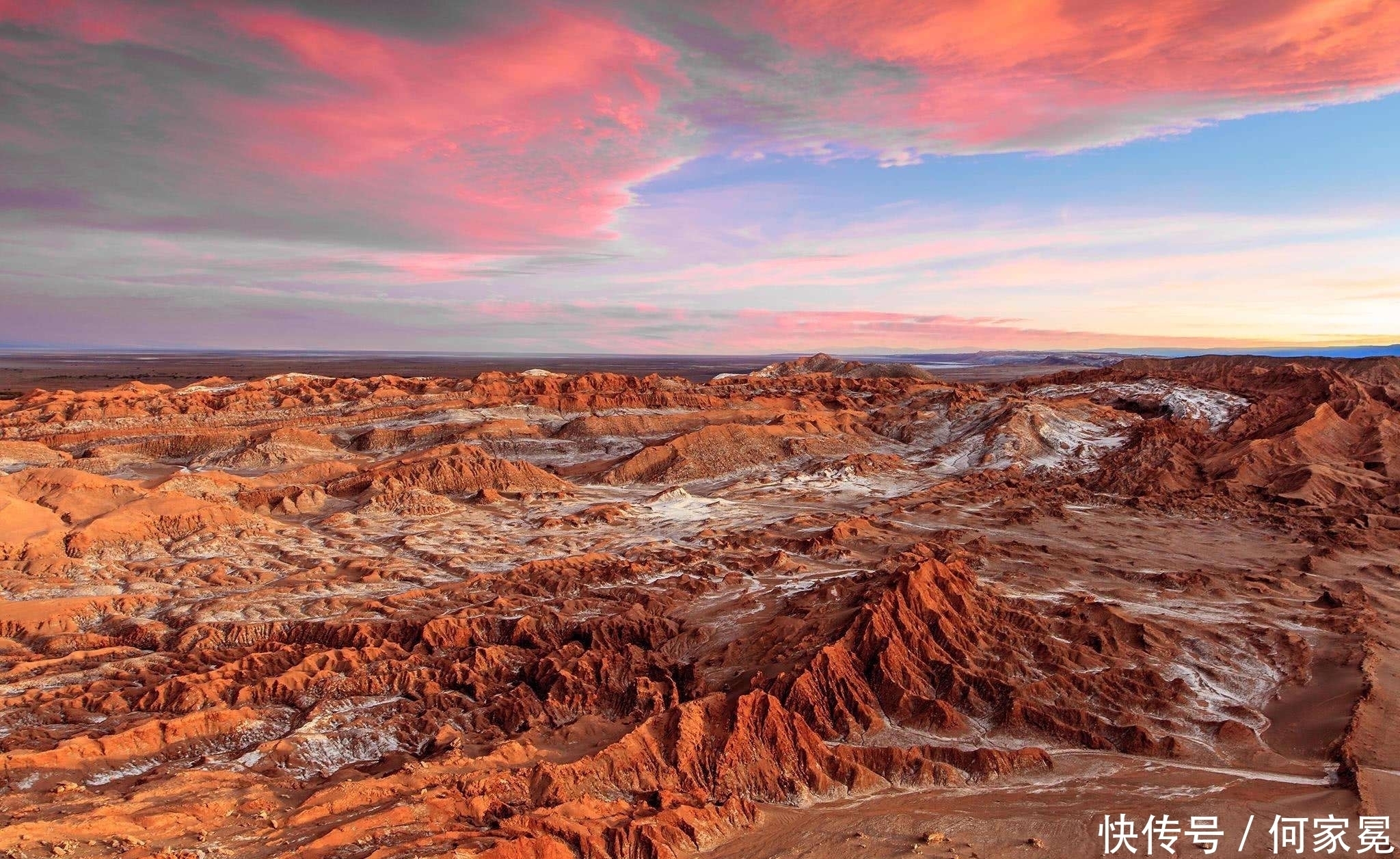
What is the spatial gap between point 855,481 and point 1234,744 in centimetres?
2093

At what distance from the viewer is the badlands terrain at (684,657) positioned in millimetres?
8758

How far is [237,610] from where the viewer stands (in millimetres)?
15609

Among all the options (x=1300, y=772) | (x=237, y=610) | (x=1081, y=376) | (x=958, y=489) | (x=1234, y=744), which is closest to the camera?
(x=1300, y=772)

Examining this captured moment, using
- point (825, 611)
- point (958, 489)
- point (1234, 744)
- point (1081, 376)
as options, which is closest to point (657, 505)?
point (958, 489)

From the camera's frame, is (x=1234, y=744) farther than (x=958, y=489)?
No

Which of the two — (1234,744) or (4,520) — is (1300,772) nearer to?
(1234,744)

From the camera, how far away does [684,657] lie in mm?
13984

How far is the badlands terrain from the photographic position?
876cm

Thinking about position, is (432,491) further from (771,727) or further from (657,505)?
(771,727)

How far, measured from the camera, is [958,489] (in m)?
29.6

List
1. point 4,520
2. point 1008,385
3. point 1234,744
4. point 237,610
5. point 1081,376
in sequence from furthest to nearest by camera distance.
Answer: point 1008,385 → point 1081,376 → point 4,520 → point 237,610 → point 1234,744

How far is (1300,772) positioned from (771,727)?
21.8 feet

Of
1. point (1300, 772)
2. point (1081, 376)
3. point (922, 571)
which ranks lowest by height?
point (1300, 772)

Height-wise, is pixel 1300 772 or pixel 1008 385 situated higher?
pixel 1008 385
